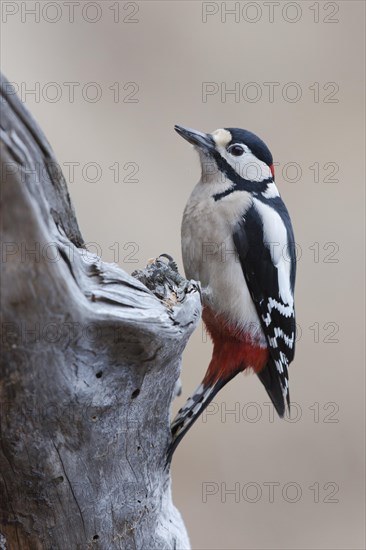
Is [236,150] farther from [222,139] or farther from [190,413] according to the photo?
[190,413]

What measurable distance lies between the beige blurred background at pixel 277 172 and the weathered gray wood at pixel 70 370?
1.72 metres

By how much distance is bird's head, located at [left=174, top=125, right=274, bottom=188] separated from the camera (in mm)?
2354

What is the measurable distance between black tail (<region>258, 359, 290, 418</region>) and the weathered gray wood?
57 centimetres

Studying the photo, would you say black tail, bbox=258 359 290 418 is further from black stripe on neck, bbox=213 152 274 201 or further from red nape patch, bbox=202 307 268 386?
black stripe on neck, bbox=213 152 274 201

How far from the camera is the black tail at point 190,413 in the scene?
6.53 ft

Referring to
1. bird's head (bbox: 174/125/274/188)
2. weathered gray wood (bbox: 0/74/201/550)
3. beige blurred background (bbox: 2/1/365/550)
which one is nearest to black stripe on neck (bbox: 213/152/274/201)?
bird's head (bbox: 174/125/274/188)

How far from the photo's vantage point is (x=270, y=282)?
2334 millimetres

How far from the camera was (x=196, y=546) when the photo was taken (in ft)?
11.6

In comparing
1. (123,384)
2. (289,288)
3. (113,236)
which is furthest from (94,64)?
(123,384)

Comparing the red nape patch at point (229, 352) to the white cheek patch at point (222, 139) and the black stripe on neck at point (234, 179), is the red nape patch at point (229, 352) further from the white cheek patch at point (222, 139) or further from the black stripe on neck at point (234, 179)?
the white cheek patch at point (222, 139)

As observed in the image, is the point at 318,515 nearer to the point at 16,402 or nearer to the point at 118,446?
the point at 118,446

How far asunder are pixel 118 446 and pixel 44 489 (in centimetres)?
21

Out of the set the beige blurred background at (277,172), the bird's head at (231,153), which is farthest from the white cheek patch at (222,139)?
the beige blurred background at (277,172)

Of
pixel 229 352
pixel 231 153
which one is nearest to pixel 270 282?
pixel 229 352
